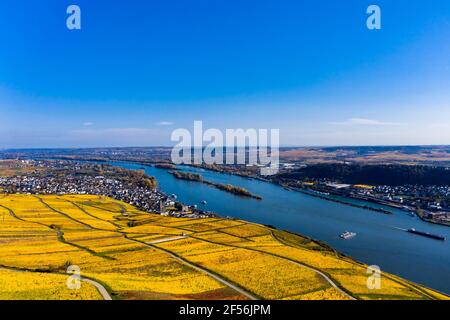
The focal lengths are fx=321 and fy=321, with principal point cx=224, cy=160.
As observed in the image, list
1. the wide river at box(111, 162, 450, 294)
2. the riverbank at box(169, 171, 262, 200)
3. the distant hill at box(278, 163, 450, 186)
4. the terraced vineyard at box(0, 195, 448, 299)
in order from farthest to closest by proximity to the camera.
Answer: the distant hill at box(278, 163, 450, 186) < the riverbank at box(169, 171, 262, 200) < the wide river at box(111, 162, 450, 294) < the terraced vineyard at box(0, 195, 448, 299)

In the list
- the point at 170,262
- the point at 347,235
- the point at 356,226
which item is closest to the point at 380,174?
the point at 356,226

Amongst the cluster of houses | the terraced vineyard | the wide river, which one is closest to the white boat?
the wide river

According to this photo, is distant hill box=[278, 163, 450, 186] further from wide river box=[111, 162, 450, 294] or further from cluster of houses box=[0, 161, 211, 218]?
cluster of houses box=[0, 161, 211, 218]

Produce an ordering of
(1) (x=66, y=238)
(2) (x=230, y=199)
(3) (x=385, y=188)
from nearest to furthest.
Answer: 1. (1) (x=66, y=238)
2. (2) (x=230, y=199)
3. (3) (x=385, y=188)

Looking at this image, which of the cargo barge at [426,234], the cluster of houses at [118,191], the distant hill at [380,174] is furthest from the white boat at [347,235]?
the distant hill at [380,174]

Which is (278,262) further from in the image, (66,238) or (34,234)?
(34,234)

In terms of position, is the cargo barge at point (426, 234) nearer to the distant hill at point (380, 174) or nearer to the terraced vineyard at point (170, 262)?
the terraced vineyard at point (170, 262)
